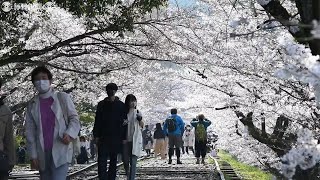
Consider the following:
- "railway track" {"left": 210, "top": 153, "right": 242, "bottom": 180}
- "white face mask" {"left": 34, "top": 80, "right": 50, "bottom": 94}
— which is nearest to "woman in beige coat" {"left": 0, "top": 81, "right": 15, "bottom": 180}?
"white face mask" {"left": 34, "top": 80, "right": 50, "bottom": 94}

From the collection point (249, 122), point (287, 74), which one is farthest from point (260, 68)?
point (287, 74)

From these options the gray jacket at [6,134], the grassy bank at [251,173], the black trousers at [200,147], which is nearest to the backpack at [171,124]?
the black trousers at [200,147]

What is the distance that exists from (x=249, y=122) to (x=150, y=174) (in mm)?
2684

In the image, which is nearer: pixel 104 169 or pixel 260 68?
pixel 104 169

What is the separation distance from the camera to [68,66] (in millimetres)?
16375

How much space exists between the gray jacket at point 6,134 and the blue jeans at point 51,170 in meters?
0.49

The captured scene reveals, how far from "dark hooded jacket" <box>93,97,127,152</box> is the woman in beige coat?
250 centimetres

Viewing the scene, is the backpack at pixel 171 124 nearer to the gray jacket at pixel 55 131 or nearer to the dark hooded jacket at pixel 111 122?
the dark hooded jacket at pixel 111 122

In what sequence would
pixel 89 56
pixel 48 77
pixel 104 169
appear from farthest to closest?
pixel 89 56 → pixel 104 169 → pixel 48 77

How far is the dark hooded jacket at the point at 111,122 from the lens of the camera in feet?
28.1

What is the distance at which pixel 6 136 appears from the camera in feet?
20.2

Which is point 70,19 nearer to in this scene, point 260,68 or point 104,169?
point 260,68

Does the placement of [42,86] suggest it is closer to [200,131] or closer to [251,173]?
[200,131]

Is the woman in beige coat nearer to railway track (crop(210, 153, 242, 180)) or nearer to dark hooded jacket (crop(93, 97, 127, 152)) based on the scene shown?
dark hooded jacket (crop(93, 97, 127, 152))
